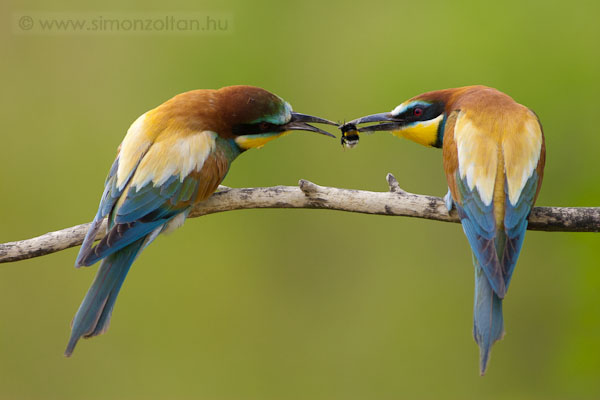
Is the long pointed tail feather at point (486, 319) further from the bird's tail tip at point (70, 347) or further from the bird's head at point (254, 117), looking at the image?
the bird's tail tip at point (70, 347)

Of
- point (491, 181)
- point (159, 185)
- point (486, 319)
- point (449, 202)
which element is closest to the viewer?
point (486, 319)

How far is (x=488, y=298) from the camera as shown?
2172mm

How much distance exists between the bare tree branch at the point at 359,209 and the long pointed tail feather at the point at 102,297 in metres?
0.15

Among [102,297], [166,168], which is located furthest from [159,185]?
[102,297]

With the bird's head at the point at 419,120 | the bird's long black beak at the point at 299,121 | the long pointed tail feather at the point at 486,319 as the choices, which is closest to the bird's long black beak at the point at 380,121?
the bird's head at the point at 419,120

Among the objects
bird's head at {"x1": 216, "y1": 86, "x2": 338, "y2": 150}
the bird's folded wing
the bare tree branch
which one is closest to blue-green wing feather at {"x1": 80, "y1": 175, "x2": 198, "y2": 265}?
the bird's folded wing

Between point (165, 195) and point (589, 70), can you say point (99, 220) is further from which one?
point (589, 70)

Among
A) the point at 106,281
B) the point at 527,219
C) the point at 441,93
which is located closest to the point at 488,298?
the point at 527,219

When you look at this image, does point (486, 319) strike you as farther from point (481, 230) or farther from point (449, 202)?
point (449, 202)

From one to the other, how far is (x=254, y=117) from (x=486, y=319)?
3.50 ft

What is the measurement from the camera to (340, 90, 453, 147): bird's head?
2629mm

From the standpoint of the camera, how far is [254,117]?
2.65m

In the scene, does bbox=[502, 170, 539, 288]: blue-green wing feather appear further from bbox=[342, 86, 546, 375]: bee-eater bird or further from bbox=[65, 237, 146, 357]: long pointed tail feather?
Answer: bbox=[65, 237, 146, 357]: long pointed tail feather

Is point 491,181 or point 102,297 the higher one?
point 491,181
